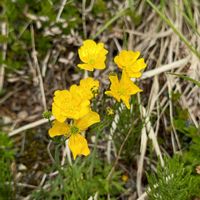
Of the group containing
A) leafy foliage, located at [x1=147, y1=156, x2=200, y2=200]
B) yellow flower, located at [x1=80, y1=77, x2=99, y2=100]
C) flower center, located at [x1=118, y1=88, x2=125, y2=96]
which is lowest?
leafy foliage, located at [x1=147, y1=156, x2=200, y2=200]

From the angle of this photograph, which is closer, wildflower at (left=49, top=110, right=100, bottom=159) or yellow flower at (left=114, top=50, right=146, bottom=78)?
wildflower at (left=49, top=110, right=100, bottom=159)

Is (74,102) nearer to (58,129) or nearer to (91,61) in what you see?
(58,129)

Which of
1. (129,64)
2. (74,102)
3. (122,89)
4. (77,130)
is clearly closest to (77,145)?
(77,130)

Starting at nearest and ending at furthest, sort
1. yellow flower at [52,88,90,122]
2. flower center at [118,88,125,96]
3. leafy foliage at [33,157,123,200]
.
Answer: yellow flower at [52,88,90,122], flower center at [118,88,125,96], leafy foliage at [33,157,123,200]

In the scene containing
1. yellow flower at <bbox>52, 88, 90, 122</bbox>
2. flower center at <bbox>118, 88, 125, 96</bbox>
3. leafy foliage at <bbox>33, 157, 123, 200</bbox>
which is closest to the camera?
yellow flower at <bbox>52, 88, 90, 122</bbox>

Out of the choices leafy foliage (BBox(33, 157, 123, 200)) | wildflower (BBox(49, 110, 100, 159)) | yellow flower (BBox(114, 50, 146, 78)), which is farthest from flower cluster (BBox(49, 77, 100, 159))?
leafy foliage (BBox(33, 157, 123, 200))

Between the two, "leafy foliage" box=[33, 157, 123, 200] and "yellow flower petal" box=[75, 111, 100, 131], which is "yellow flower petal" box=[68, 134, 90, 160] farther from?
"leafy foliage" box=[33, 157, 123, 200]

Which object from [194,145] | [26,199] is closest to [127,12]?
[194,145]

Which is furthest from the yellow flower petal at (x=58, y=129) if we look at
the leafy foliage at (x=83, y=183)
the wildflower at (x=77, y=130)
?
the leafy foliage at (x=83, y=183)
